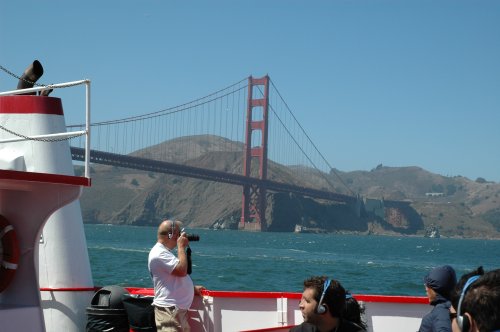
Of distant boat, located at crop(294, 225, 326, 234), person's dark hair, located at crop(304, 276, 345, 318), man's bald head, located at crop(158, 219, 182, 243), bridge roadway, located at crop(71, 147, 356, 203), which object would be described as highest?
bridge roadway, located at crop(71, 147, 356, 203)

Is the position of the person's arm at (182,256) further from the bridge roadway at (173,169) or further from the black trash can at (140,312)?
the bridge roadway at (173,169)

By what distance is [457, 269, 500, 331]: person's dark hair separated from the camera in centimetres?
250

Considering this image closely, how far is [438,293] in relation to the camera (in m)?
4.28

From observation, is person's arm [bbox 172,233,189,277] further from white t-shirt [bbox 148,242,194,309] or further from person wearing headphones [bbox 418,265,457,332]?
person wearing headphones [bbox 418,265,457,332]

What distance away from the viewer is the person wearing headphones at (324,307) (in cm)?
384

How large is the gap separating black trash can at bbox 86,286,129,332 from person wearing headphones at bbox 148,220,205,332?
0.38m

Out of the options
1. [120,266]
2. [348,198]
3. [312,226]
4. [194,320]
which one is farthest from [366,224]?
[194,320]

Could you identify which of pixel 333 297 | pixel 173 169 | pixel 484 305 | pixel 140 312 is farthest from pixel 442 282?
pixel 173 169

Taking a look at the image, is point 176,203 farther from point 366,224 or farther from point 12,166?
point 12,166

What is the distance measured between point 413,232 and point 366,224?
18.2 m

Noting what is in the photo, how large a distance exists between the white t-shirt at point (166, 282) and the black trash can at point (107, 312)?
421 mm

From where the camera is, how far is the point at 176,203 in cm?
16625

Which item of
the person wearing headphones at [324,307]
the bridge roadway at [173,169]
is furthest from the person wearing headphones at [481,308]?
the bridge roadway at [173,169]

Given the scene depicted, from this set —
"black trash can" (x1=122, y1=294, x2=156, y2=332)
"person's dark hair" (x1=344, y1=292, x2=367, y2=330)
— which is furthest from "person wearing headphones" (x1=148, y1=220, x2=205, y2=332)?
"person's dark hair" (x1=344, y1=292, x2=367, y2=330)
